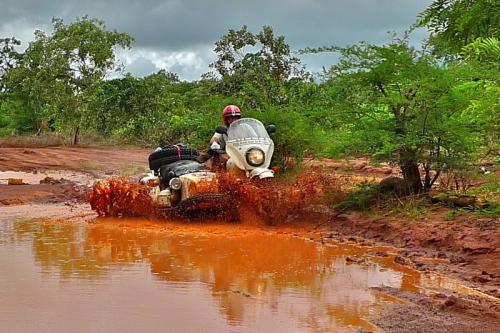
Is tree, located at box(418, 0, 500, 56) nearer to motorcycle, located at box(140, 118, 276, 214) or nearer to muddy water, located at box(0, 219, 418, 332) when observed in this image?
muddy water, located at box(0, 219, 418, 332)

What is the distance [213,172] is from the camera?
10523 mm

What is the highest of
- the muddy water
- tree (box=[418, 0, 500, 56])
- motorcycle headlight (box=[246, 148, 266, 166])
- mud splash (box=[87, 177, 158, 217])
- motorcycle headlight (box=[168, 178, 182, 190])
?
tree (box=[418, 0, 500, 56])

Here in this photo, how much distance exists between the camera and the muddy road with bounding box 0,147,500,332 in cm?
504

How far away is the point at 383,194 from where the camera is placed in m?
10.7

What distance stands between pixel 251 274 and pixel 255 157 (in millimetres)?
3488

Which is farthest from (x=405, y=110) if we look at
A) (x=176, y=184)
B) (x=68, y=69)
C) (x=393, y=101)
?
(x=68, y=69)

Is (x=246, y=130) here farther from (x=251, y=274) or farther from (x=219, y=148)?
(x=251, y=274)

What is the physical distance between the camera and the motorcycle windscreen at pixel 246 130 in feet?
34.2

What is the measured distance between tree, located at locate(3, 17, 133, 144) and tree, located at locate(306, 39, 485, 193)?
22496mm

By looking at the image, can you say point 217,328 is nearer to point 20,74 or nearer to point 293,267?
point 293,267

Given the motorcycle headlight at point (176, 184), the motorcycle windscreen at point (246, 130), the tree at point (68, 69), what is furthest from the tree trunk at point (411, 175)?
the tree at point (68, 69)

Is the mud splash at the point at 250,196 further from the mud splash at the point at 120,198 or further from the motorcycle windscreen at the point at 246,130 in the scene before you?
the motorcycle windscreen at the point at 246,130

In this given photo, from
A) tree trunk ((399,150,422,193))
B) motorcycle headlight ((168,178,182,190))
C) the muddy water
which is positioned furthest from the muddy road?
tree trunk ((399,150,422,193))

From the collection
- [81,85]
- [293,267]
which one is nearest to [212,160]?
[293,267]
